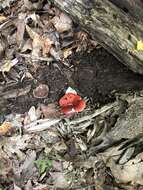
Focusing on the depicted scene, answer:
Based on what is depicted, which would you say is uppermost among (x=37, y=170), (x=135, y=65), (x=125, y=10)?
(x=125, y=10)

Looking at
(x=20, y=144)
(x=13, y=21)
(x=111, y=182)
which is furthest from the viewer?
(x=13, y=21)

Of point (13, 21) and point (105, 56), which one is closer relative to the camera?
point (105, 56)

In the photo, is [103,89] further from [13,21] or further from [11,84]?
[13,21]

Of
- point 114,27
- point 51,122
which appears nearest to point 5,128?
point 51,122

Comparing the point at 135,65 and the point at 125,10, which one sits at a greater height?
the point at 125,10

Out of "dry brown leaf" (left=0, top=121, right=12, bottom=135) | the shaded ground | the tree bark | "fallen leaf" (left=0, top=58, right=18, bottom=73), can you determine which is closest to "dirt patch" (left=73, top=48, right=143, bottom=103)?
the shaded ground

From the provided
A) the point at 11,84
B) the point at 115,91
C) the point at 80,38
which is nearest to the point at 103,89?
the point at 115,91

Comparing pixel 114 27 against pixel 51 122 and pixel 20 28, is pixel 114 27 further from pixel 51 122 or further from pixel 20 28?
pixel 20 28

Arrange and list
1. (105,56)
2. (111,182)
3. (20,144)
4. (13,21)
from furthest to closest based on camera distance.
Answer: (13,21) < (105,56) < (20,144) < (111,182)

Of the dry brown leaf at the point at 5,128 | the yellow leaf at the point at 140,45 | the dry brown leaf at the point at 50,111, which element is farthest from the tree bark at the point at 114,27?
the dry brown leaf at the point at 5,128
